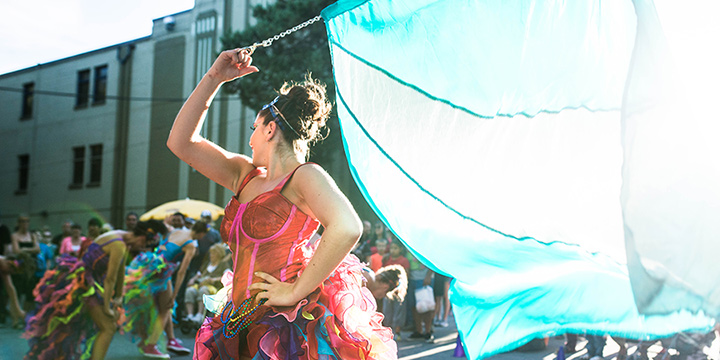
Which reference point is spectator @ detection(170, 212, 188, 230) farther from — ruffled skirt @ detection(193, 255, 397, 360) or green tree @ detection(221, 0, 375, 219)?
ruffled skirt @ detection(193, 255, 397, 360)

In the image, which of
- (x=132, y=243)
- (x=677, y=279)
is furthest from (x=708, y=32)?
(x=132, y=243)

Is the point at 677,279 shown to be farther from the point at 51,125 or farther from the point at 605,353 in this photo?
the point at 51,125

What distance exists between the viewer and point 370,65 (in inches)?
101

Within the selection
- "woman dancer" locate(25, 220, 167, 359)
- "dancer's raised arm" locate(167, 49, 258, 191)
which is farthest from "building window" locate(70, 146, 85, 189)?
"dancer's raised arm" locate(167, 49, 258, 191)

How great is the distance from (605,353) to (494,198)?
5.75 meters

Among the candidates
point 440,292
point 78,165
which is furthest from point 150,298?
point 78,165

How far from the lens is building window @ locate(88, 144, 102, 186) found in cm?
2314

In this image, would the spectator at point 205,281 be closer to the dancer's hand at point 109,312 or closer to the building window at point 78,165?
the dancer's hand at point 109,312

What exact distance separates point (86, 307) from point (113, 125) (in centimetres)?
1895

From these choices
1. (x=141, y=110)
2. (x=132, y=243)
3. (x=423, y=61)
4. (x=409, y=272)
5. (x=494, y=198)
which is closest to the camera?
(x=494, y=198)

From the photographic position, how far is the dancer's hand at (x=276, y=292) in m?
2.04

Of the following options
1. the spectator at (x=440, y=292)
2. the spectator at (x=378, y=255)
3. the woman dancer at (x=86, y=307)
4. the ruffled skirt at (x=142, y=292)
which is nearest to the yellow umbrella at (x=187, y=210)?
the spectator at (x=378, y=255)

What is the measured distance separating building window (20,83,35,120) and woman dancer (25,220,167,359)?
75.4ft

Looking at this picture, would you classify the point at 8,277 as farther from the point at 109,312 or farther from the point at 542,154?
the point at 542,154
